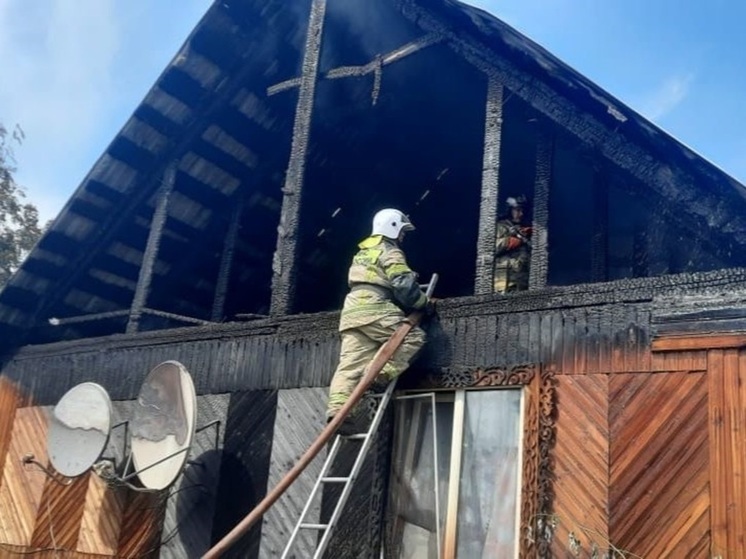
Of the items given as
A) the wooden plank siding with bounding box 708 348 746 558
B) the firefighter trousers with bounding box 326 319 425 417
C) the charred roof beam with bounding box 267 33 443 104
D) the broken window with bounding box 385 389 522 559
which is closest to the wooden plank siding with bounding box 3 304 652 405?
the firefighter trousers with bounding box 326 319 425 417

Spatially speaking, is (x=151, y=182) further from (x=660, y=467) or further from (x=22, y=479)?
(x=660, y=467)

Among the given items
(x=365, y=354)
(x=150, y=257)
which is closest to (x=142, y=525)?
(x=150, y=257)

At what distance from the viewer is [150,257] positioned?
9516mm

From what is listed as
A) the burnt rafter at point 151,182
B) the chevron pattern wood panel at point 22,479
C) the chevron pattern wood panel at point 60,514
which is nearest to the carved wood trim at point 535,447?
the chevron pattern wood panel at point 60,514

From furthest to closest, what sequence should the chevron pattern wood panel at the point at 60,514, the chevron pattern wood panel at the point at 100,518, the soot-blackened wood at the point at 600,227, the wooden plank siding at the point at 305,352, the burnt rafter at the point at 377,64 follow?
the chevron pattern wood panel at the point at 60,514 → the chevron pattern wood panel at the point at 100,518 → the burnt rafter at the point at 377,64 → the soot-blackened wood at the point at 600,227 → the wooden plank siding at the point at 305,352

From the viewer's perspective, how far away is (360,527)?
22.1ft

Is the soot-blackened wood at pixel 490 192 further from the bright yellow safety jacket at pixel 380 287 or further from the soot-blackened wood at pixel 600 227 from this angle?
the soot-blackened wood at pixel 600 227

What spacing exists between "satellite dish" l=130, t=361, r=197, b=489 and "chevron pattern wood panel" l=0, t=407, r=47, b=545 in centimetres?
204

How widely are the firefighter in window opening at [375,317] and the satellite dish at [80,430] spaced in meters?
2.60

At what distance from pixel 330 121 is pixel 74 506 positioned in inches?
202

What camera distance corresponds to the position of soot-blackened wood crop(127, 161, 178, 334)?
943 cm

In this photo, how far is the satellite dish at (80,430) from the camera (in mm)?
8055

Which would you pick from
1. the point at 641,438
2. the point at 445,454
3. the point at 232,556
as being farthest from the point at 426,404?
the point at 232,556

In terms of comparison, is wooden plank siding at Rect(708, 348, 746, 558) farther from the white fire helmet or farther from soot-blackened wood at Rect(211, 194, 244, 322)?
soot-blackened wood at Rect(211, 194, 244, 322)
